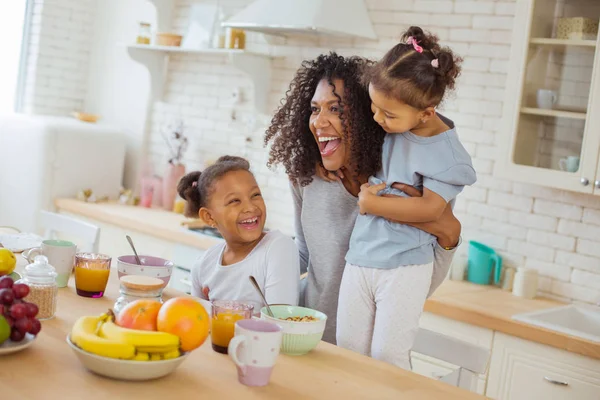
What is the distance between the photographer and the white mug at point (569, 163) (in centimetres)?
338

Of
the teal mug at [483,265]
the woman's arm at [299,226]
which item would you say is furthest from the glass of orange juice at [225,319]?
the teal mug at [483,265]

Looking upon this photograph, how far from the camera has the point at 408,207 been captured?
7.44 ft

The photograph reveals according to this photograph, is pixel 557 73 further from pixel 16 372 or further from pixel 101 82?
pixel 101 82

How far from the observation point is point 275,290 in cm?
237

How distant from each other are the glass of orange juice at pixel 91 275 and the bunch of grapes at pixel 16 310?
53 cm

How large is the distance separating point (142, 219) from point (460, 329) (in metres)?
2.08

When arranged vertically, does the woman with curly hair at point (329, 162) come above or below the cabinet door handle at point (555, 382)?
above

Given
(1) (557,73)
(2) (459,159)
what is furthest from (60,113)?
(2) (459,159)

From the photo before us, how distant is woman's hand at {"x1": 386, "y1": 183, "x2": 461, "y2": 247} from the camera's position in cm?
235

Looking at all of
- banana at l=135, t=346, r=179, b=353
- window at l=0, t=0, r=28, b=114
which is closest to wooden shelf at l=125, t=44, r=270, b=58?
window at l=0, t=0, r=28, b=114

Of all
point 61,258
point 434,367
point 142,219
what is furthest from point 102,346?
point 142,219

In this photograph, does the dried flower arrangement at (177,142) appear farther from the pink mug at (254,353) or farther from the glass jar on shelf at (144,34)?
the pink mug at (254,353)

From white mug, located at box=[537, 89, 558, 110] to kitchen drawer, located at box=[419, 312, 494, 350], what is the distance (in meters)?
0.98

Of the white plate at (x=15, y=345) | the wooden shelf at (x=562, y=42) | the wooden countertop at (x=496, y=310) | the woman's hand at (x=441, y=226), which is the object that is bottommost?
the wooden countertop at (x=496, y=310)
